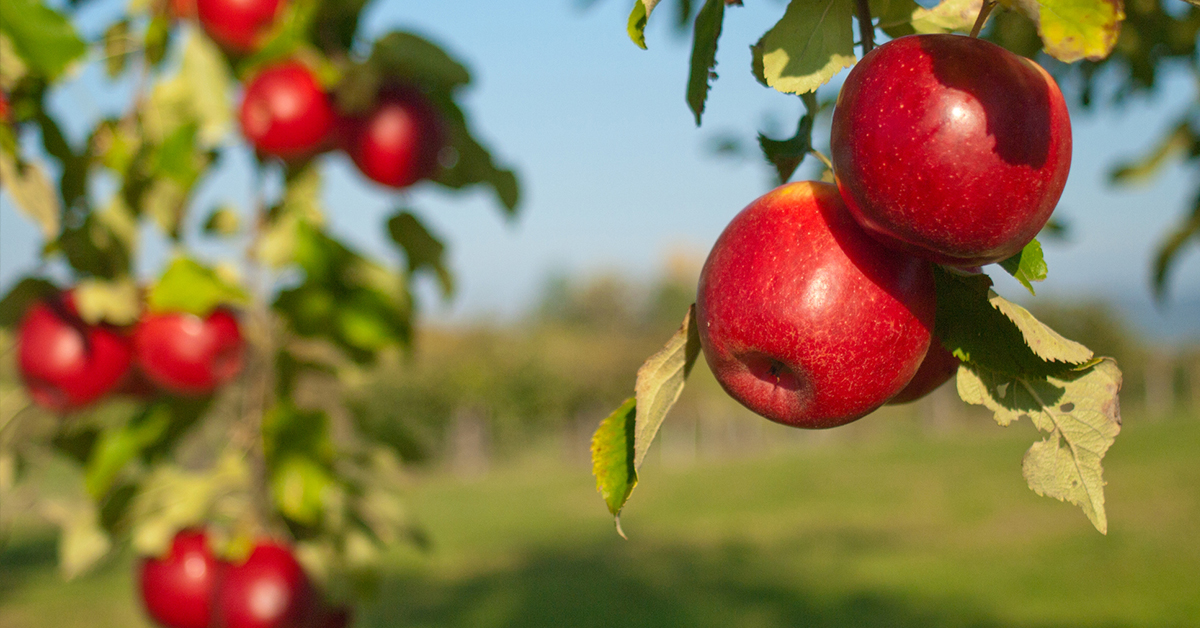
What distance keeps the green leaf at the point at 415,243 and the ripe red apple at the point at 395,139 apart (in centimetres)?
9

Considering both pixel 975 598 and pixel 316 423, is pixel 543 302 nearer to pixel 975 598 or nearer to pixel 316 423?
pixel 975 598

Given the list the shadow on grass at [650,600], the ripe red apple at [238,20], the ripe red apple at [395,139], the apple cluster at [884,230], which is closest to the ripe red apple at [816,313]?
the apple cluster at [884,230]

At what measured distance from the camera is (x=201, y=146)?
4.19 ft

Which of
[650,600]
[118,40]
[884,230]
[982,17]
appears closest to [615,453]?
[884,230]

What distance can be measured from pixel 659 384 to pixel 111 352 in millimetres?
1036

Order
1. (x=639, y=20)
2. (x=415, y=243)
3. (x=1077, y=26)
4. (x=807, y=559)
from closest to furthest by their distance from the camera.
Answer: (x=1077, y=26) < (x=639, y=20) < (x=415, y=243) < (x=807, y=559)

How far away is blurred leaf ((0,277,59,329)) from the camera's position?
1370mm

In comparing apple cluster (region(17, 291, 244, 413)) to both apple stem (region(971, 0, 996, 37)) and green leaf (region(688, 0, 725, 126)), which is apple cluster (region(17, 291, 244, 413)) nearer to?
green leaf (region(688, 0, 725, 126))

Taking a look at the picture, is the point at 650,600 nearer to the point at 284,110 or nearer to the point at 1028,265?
the point at 284,110

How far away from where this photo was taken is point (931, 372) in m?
0.66

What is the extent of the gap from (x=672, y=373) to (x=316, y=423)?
0.81m

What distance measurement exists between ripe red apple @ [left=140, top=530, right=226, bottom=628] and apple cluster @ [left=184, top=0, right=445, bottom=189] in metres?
0.59

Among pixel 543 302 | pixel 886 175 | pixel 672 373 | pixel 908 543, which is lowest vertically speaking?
pixel 543 302

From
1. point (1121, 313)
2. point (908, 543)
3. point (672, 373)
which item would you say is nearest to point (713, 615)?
point (908, 543)
